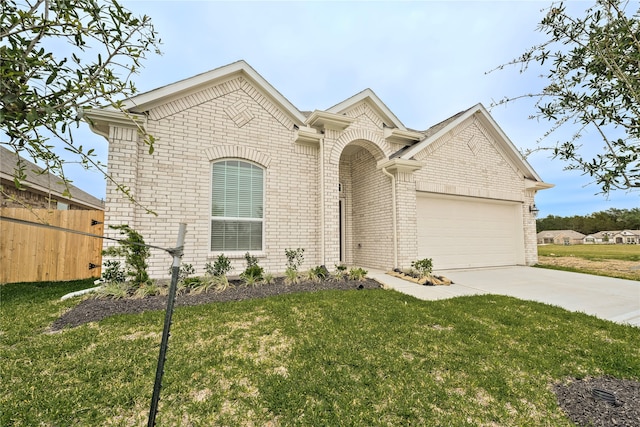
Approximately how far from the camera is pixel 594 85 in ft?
6.77

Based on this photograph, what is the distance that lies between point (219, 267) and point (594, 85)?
6.71m

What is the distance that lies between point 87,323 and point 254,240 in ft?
12.8

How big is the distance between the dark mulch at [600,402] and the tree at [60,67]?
12.1ft

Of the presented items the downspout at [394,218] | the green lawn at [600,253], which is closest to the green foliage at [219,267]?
the downspout at [394,218]

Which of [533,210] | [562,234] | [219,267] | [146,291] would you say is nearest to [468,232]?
[533,210]

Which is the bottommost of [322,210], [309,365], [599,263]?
[309,365]

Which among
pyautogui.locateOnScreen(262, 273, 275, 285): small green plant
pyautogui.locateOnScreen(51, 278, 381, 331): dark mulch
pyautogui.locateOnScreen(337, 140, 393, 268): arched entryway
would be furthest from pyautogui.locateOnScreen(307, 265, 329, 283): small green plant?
pyautogui.locateOnScreen(337, 140, 393, 268): arched entryway

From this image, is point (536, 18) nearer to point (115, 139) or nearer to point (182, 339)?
point (182, 339)

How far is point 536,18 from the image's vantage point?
209 cm

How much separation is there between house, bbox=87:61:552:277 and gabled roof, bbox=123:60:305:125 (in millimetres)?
31

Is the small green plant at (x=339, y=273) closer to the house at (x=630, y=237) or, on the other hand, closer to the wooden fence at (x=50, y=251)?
the house at (x=630, y=237)

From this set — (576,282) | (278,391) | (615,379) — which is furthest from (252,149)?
(576,282)

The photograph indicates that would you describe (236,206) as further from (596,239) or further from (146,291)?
(596,239)

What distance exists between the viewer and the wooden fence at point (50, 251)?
746cm
